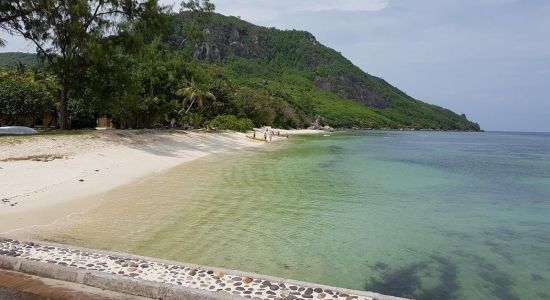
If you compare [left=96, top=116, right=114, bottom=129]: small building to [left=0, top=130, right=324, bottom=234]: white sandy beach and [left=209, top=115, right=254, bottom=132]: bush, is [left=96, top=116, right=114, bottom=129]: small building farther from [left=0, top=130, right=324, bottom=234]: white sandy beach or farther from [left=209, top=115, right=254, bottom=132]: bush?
[left=209, top=115, right=254, bottom=132]: bush

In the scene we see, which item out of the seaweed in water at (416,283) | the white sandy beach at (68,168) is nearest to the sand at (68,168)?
the white sandy beach at (68,168)

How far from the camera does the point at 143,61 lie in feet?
176

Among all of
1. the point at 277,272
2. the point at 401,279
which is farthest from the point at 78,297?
the point at 401,279

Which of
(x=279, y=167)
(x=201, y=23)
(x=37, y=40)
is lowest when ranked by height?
(x=279, y=167)

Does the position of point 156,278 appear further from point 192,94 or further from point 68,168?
point 192,94

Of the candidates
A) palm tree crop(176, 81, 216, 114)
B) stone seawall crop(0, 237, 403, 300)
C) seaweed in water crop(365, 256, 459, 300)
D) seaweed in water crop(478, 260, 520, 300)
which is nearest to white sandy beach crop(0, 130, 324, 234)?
stone seawall crop(0, 237, 403, 300)

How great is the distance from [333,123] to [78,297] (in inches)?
6954

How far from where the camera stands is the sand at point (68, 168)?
14.6m

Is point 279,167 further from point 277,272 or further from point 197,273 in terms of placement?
point 197,273

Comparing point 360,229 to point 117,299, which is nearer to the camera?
point 117,299

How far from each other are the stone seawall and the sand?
16.0ft

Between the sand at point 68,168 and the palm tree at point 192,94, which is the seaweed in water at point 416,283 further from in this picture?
the palm tree at point 192,94

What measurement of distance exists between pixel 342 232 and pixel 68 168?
15616mm

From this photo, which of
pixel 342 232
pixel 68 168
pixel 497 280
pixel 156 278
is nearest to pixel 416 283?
pixel 497 280
